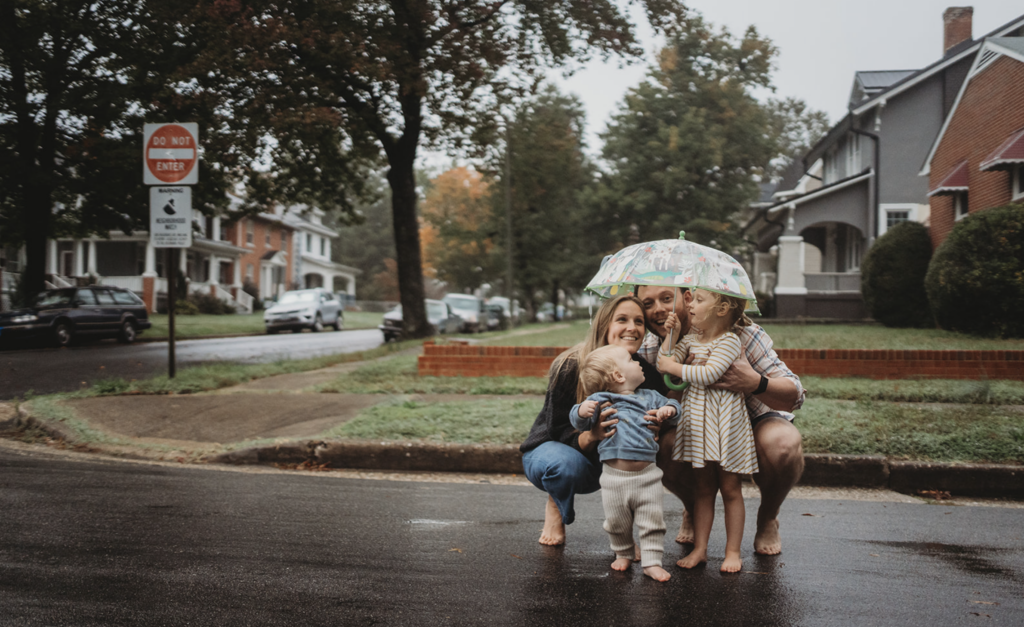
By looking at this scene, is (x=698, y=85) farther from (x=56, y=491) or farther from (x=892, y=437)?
(x=56, y=491)

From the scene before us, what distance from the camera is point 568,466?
3764 mm

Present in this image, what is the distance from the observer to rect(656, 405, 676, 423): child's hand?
11.2 feet

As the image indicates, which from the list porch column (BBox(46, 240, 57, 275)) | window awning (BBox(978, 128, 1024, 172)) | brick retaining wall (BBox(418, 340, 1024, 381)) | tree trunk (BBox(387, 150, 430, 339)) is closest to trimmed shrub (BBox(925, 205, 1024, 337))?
window awning (BBox(978, 128, 1024, 172))

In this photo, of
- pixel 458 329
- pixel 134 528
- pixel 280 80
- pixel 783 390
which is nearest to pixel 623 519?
pixel 783 390

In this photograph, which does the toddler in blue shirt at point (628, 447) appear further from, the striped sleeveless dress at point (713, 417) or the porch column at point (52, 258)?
the porch column at point (52, 258)

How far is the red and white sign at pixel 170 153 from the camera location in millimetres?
9602

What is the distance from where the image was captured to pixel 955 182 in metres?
17.3

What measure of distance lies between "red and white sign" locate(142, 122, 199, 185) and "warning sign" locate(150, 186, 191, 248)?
0.51ft

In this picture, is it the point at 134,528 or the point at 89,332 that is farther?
the point at 89,332

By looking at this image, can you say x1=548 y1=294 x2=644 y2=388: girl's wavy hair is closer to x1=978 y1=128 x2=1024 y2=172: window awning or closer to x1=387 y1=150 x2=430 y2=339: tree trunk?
x1=978 y1=128 x2=1024 y2=172: window awning

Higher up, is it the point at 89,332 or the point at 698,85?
the point at 698,85

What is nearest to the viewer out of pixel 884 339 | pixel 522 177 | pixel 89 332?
pixel 884 339

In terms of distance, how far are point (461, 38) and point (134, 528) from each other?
1508 centimetres

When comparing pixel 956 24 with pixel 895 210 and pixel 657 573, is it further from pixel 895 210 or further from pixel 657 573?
pixel 657 573
